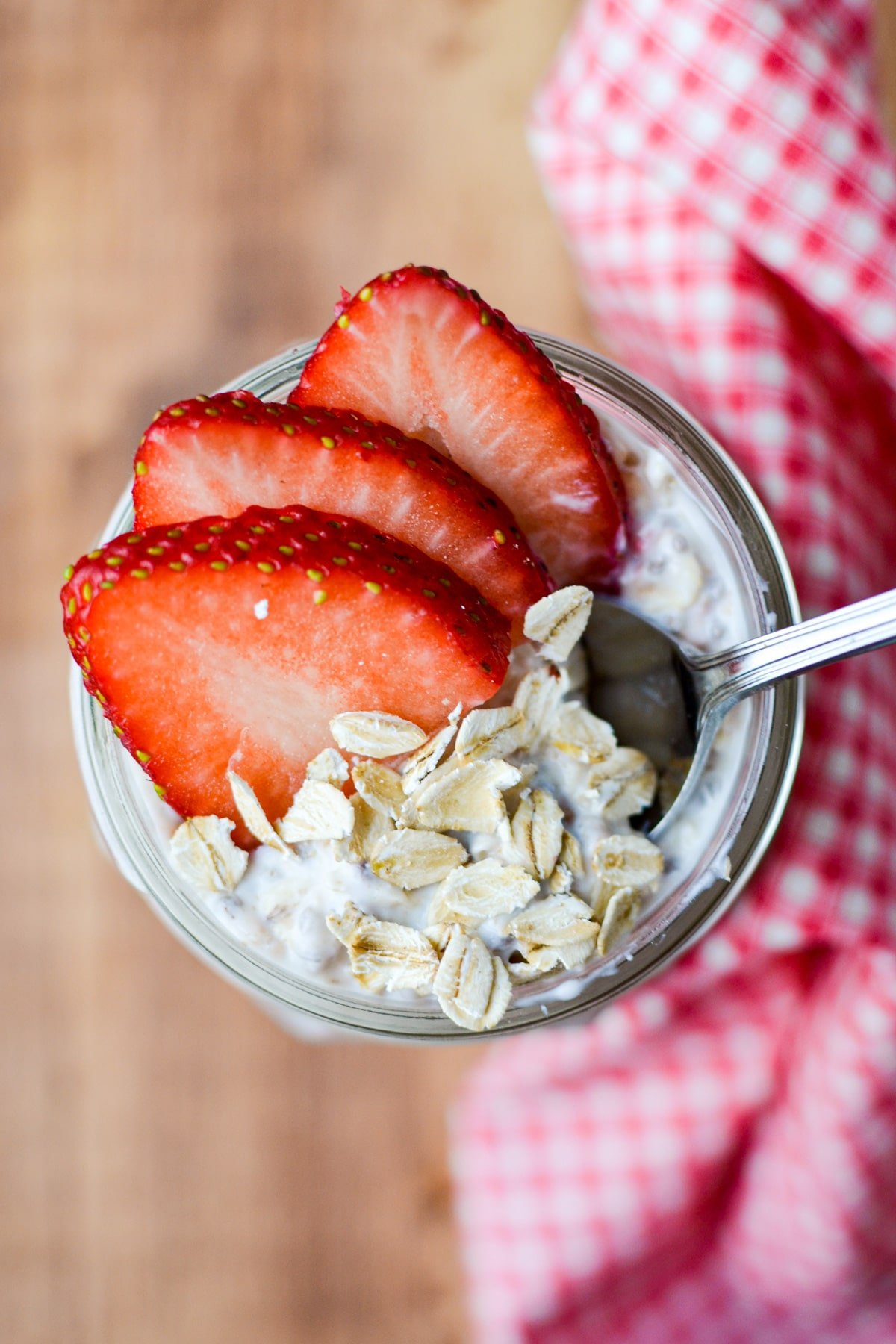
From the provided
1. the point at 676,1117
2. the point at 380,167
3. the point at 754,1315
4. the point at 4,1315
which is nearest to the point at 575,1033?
the point at 676,1117

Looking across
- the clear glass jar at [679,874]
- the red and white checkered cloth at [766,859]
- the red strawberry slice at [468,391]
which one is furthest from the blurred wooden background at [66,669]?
the red strawberry slice at [468,391]

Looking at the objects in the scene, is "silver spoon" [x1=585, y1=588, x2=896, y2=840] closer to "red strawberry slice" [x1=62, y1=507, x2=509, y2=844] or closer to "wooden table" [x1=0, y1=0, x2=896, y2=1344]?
"red strawberry slice" [x1=62, y1=507, x2=509, y2=844]

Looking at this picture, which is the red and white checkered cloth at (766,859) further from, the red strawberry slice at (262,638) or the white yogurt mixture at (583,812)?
the red strawberry slice at (262,638)

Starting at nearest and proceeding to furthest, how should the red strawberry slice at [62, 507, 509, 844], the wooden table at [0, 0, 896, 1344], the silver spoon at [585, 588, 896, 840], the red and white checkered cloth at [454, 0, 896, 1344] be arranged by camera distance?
1. the red strawberry slice at [62, 507, 509, 844]
2. the silver spoon at [585, 588, 896, 840]
3. the red and white checkered cloth at [454, 0, 896, 1344]
4. the wooden table at [0, 0, 896, 1344]

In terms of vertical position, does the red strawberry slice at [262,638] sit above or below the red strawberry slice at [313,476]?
below

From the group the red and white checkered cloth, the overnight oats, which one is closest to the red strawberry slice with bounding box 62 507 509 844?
the overnight oats

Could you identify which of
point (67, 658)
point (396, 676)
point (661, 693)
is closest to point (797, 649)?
point (661, 693)

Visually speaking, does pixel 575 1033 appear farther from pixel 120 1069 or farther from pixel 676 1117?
pixel 120 1069
